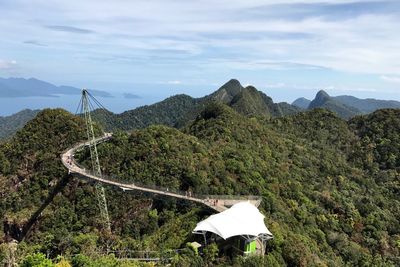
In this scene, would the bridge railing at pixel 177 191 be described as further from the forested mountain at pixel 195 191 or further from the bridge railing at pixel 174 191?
the forested mountain at pixel 195 191

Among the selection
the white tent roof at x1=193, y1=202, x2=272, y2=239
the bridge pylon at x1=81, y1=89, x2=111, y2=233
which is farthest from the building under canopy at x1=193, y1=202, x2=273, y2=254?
the bridge pylon at x1=81, y1=89, x2=111, y2=233

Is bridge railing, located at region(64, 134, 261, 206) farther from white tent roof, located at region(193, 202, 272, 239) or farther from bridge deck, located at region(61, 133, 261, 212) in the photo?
white tent roof, located at region(193, 202, 272, 239)

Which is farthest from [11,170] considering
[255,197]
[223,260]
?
[223,260]

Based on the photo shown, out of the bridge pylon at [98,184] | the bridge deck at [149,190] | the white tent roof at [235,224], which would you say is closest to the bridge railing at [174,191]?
the bridge deck at [149,190]

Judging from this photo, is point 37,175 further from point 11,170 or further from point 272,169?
point 272,169

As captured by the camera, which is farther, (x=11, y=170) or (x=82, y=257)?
(x=11, y=170)

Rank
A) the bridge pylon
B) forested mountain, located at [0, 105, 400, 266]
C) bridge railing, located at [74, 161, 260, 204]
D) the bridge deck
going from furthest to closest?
the bridge pylon → bridge railing, located at [74, 161, 260, 204] → the bridge deck → forested mountain, located at [0, 105, 400, 266]

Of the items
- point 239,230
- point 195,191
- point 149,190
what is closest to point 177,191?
point 195,191
